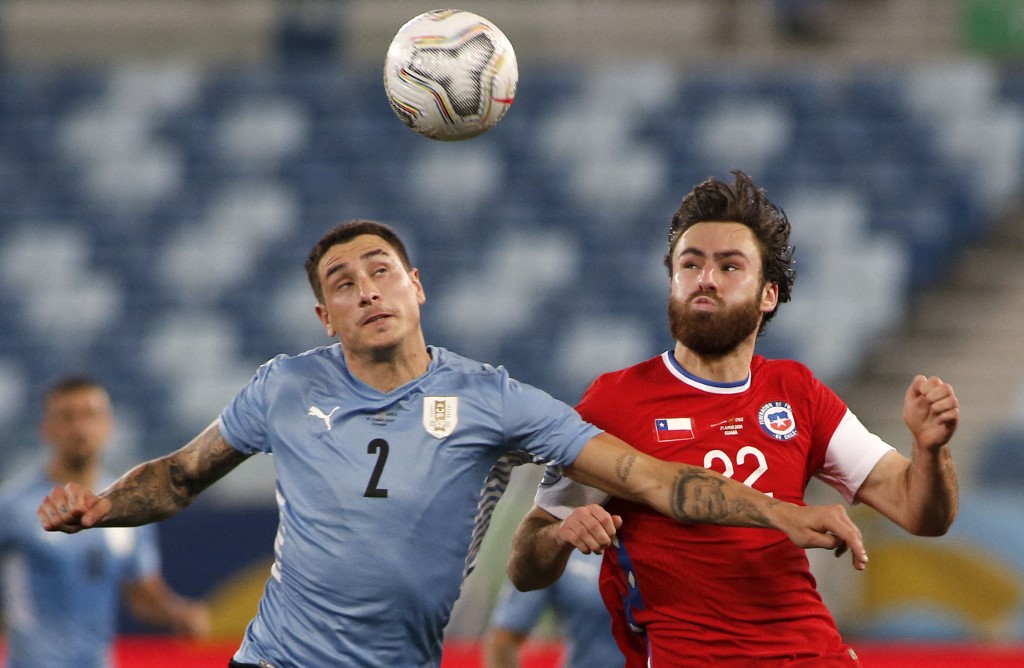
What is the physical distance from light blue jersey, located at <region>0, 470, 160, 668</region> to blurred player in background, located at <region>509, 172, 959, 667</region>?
113 inches

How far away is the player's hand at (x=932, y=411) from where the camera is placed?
3766 mm

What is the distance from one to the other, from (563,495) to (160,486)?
46.3 inches

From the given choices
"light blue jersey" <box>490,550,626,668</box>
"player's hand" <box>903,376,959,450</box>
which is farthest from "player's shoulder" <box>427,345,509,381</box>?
"player's hand" <box>903,376,959,450</box>

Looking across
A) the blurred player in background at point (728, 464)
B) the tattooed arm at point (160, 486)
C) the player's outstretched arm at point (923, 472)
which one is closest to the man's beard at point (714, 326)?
the blurred player in background at point (728, 464)

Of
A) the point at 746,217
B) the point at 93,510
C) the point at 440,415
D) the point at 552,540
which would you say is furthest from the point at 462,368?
the point at 93,510

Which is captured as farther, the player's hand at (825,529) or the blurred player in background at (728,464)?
the blurred player in background at (728,464)

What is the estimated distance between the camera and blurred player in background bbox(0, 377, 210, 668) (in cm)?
638

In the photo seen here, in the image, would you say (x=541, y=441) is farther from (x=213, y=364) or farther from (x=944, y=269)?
(x=944, y=269)

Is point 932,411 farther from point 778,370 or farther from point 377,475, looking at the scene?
point 377,475

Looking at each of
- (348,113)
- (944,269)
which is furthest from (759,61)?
(348,113)

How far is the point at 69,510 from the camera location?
4.02 m

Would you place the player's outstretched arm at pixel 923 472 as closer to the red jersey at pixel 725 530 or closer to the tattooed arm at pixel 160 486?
the red jersey at pixel 725 530

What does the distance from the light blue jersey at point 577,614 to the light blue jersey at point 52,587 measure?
2130 millimetres

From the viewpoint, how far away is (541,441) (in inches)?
161
